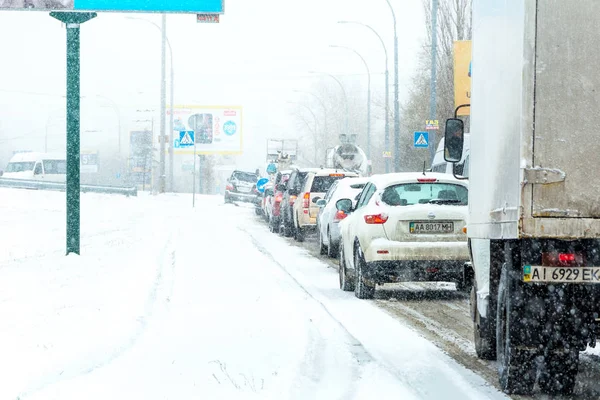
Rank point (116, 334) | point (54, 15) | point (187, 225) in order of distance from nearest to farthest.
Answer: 1. point (116, 334)
2. point (54, 15)
3. point (187, 225)

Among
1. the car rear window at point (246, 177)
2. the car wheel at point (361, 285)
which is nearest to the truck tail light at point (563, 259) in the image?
the car wheel at point (361, 285)

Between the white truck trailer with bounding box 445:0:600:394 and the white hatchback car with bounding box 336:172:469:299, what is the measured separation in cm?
561

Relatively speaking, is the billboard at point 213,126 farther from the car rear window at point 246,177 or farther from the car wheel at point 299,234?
the car wheel at point 299,234

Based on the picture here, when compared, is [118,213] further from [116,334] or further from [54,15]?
[116,334]

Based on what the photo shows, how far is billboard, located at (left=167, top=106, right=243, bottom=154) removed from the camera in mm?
95000

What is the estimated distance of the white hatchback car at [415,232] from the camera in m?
13.1

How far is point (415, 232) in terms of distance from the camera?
13188 mm

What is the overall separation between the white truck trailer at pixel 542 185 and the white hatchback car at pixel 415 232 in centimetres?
561

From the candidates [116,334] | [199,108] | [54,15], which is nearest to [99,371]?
[116,334]

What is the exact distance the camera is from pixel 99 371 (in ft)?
25.5

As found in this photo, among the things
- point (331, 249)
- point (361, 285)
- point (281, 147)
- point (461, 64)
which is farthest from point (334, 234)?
point (281, 147)

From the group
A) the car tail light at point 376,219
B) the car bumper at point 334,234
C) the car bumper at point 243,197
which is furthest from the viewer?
the car bumper at point 243,197

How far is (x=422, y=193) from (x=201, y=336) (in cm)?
477

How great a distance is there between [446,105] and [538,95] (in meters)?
41.3
